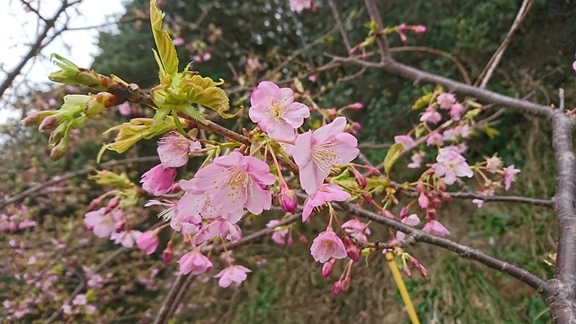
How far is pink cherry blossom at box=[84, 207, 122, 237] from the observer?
3.37ft

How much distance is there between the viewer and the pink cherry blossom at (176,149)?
52 centimetres

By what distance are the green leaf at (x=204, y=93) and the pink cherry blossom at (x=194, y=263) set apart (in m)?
0.41

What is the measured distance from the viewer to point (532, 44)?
269cm

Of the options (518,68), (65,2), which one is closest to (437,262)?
(518,68)

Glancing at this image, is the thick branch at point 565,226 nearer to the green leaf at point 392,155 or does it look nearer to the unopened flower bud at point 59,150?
the green leaf at point 392,155

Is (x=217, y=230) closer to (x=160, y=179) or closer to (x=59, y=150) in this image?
(x=160, y=179)

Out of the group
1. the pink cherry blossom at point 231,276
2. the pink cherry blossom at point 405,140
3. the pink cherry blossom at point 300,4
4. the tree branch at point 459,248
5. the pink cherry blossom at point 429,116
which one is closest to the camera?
the tree branch at point 459,248

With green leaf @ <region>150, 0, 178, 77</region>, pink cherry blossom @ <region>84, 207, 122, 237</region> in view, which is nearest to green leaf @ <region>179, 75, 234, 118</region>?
green leaf @ <region>150, 0, 178, 77</region>

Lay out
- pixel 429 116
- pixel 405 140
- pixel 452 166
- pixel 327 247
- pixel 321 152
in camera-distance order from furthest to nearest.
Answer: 1. pixel 405 140
2. pixel 429 116
3. pixel 452 166
4. pixel 327 247
5. pixel 321 152

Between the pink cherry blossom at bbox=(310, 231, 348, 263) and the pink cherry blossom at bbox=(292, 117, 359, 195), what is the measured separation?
116mm

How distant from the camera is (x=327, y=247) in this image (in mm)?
647

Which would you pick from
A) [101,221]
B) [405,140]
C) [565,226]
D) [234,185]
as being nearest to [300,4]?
[405,140]

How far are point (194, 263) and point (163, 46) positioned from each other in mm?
450

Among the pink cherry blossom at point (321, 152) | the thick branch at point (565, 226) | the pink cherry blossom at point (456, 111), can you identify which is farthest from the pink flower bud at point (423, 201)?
the pink cherry blossom at point (456, 111)
